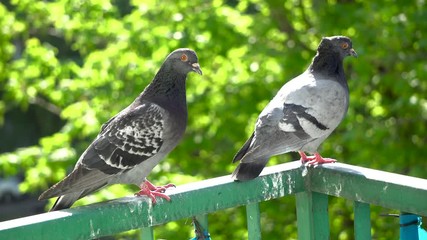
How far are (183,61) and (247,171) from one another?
2.57 feet

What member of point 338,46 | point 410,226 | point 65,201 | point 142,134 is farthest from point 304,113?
point 65,201

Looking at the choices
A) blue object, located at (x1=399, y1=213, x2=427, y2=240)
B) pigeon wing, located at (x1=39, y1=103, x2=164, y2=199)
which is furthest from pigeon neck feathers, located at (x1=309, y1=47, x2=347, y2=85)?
blue object, located at (x1=399, y1=213, x2=427, y2=240)

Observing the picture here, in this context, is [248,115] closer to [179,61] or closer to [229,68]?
[229,68]

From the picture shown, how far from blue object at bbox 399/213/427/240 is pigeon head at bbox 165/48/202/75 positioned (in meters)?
1.21

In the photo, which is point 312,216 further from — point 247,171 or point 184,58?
point 184,58

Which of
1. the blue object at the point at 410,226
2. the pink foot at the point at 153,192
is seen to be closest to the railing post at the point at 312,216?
the blue object at the point at 410,226

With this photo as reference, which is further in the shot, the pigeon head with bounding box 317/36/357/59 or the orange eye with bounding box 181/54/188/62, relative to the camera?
the pigeon head with bounding box 317/36/357/59

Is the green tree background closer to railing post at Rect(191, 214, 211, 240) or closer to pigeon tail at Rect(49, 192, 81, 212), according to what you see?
pigeon tail at Rect(49, 192, 81, 212)

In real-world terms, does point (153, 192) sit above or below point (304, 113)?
below

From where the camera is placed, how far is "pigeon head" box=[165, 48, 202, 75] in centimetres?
343

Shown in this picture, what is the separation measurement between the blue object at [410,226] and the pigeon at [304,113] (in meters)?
0.67

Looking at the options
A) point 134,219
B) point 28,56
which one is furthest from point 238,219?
point 134,219

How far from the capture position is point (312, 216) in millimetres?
2875

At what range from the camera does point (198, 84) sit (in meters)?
8.02
